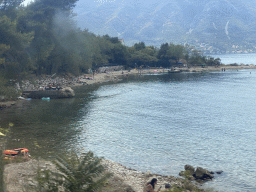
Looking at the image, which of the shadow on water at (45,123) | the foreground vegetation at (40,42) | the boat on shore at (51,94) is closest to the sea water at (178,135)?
the shadow on water at (45,123)

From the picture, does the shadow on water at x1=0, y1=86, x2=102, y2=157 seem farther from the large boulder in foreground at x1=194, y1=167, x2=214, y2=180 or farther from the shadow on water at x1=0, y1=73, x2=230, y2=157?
the large boulder in foreground at x1=194, y1=167, x2=214, y2=180

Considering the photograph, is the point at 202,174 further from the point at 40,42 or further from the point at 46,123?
the point at 40,42

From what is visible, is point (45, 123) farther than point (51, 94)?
No

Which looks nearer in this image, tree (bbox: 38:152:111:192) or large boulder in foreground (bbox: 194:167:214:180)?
tree (bbox: 38:152:111:192)

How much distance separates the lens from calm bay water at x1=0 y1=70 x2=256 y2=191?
25703mm

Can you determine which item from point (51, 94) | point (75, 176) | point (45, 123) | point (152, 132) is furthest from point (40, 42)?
point (75, 176)

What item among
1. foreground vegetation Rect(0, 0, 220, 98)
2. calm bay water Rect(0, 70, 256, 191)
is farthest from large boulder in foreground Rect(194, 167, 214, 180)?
foreground vegetation Rect(0, 0, 220, 98)

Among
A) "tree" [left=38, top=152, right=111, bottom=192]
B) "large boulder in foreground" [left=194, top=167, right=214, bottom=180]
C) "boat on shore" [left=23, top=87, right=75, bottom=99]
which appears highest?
"tree" [left=38, top=152, right=111, bottom=192]

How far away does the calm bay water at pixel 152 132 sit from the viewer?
Answer: 84.3 feet

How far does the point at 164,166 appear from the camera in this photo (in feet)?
81.2

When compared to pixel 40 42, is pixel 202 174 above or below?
below

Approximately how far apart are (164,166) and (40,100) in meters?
42.2

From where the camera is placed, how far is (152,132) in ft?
120

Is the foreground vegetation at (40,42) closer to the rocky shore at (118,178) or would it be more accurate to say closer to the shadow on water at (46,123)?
the shadow on water at (46,123)
